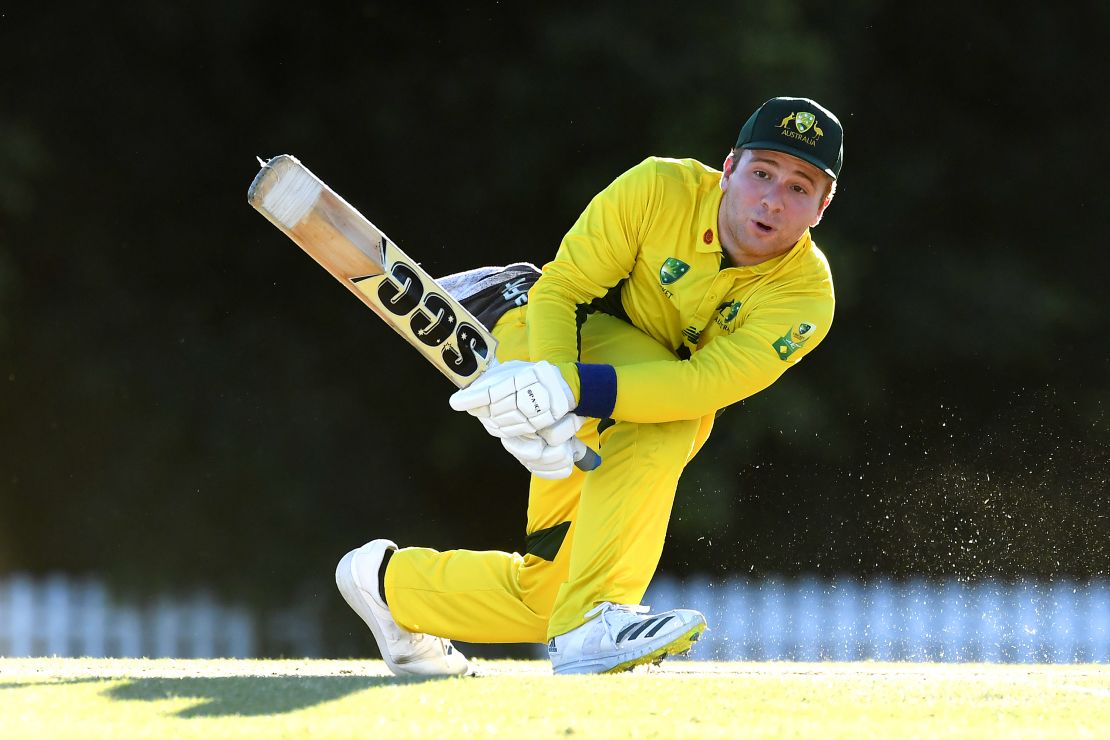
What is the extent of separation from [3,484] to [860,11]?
18.4 feet

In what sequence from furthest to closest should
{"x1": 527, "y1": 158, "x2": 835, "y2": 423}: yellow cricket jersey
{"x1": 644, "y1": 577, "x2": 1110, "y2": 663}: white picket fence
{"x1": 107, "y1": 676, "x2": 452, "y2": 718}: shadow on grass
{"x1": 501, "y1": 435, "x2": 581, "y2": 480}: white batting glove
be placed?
{"x1": 644, "y1": 577, "x2": 1110, "y2": 663}: white picket fence, {"x1": 527, "y1": 158, "x2": 835, "y2": 423}: yellow cricket jersey, {"x1": 501, "y1": 435, "x2": 581, "y2": 480}: white batting glove, {"x1": 107, "y1": 676, "x2": 452, "y2": 718}: shadow on grass

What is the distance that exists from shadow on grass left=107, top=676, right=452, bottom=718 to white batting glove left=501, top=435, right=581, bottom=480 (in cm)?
50

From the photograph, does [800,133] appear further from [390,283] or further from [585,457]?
[390,283]

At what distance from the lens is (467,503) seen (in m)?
8.95

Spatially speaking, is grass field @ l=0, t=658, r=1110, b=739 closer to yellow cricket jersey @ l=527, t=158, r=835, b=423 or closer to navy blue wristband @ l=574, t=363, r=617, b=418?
navy blue wristband @ l=574, t=363, r=617, b=418

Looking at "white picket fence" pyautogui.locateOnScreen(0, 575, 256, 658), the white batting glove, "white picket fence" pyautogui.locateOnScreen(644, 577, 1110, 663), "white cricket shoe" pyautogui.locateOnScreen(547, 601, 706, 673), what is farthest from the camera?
"white picket fence" pyautogui.locateOnScreen(0, 575, 256, 658)

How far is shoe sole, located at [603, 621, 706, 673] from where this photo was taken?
3.01 metres

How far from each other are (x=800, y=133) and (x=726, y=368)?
0.51m

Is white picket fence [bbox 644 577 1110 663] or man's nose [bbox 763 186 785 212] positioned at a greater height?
man's nose [bbox 763 186 785 212]

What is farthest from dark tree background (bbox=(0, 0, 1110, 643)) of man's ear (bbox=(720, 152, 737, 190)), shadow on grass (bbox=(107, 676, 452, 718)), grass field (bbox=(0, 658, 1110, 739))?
shadow on grass (bbox=(107, 676, 452, 718))

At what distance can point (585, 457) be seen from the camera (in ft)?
10.5

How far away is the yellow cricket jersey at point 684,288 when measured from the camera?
10.8 ft

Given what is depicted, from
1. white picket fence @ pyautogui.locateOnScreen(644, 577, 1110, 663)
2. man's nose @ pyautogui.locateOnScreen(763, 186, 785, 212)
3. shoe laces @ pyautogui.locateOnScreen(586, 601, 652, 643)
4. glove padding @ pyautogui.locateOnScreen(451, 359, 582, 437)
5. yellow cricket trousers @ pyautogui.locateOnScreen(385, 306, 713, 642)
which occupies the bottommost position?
white picket fence @ pyautogui.locateOnScreen(644, 577, 1110, 663)

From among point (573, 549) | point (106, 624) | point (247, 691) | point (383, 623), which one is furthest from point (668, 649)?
point (106, 624)
